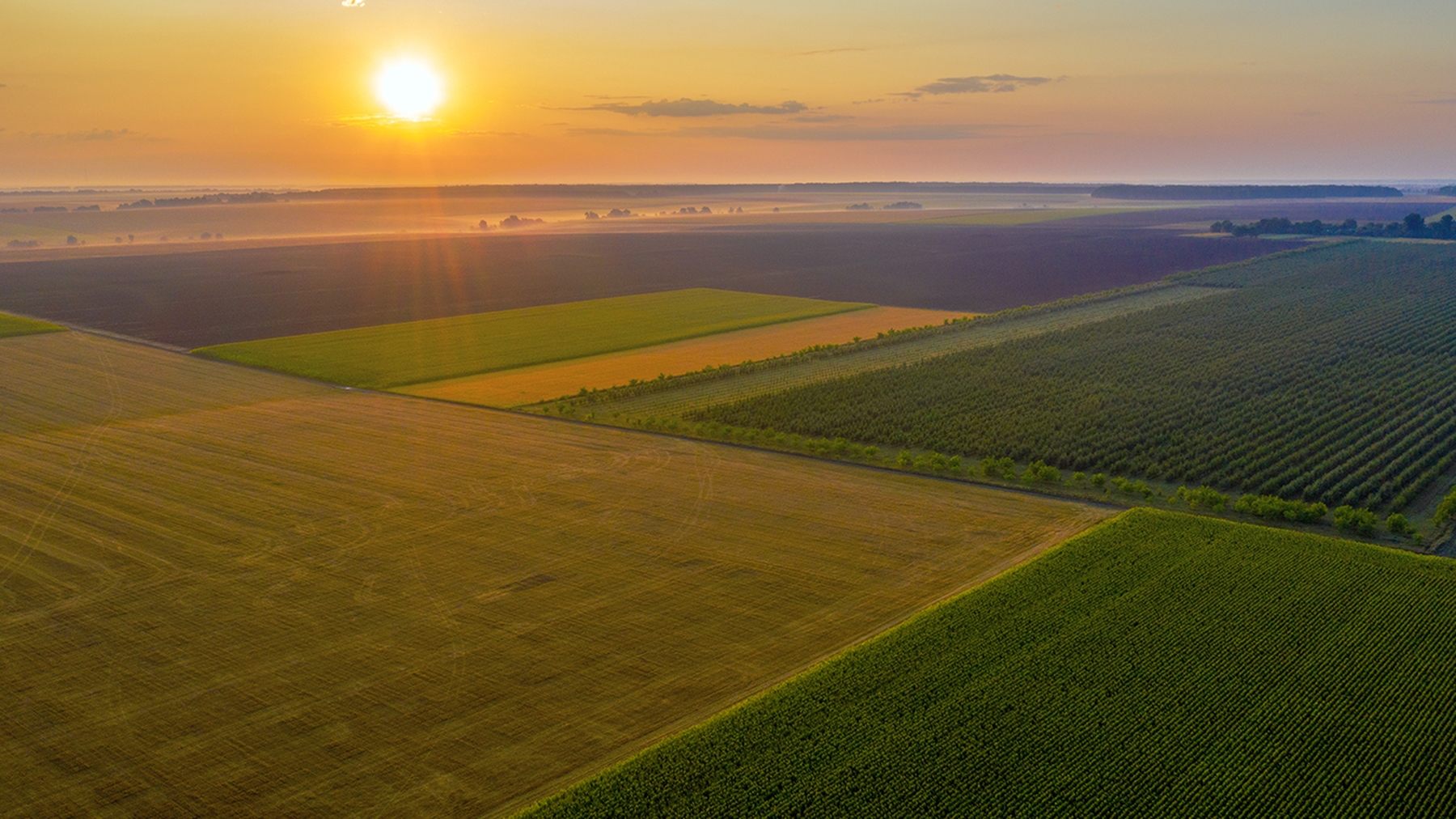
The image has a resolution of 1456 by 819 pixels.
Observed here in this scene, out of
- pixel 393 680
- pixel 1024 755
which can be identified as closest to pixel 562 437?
pixel 393 680

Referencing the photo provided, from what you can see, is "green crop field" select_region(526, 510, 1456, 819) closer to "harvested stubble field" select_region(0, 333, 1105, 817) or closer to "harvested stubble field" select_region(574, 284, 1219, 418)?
"harvested stubble field" select_region(0, 333, 1105, 817)

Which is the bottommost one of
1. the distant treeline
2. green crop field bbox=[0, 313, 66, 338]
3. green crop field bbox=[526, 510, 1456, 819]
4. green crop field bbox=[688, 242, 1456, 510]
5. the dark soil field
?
green crop field bbox=[526, 510, 1456, 819]

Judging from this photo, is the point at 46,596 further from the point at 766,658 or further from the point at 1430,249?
the point at 1430,249

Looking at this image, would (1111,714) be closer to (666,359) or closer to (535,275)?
(666,359)

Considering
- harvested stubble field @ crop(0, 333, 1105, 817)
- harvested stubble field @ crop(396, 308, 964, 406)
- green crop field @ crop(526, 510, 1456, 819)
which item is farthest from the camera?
harvested stubble field @ crop(396, 308, 964, 406)

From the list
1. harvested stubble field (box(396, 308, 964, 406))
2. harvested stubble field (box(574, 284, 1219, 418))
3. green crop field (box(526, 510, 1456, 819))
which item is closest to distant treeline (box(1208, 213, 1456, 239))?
harvested stubble field (box(574, 284, 1219, 418))

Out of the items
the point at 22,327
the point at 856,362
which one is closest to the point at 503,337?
the point at 856,362
